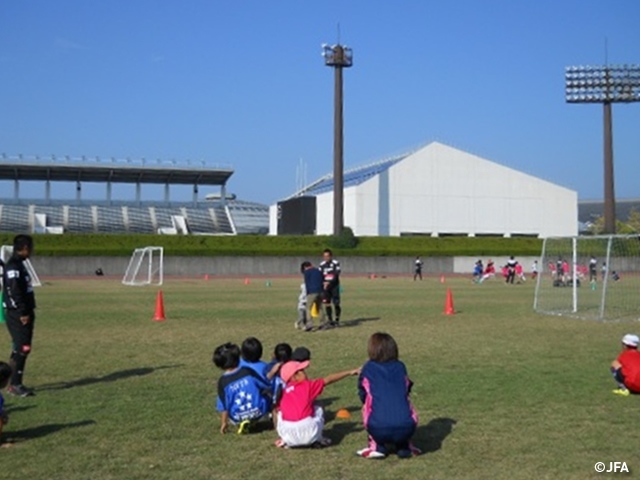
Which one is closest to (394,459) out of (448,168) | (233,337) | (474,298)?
(233,337)

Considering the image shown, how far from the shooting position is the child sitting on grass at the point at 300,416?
7.21 m

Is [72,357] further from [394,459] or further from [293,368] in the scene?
[394,459]

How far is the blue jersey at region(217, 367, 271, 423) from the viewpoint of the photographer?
26.0 feet

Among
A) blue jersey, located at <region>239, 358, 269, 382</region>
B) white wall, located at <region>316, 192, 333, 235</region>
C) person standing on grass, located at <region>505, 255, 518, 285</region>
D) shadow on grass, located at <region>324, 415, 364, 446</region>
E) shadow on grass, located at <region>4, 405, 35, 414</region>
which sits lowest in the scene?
shadow on grass, located at <region>324, 415, 364, 446</region>

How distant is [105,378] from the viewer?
37.3 feet

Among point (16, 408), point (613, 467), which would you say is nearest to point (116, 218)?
point (16, 408)

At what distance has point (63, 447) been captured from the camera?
286 inches

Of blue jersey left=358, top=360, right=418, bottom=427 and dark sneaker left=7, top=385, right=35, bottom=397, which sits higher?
blue jersey left=358, top=360, right=418, bottom=427

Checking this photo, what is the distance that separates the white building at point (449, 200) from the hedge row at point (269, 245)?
3.76 meters

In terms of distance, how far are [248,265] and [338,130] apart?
14.0 m

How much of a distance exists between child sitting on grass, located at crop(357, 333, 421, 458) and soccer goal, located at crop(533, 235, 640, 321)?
1526 centimetres

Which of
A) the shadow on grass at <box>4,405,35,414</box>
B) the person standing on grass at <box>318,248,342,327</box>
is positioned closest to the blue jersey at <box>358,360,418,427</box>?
the shadow on grass at <box>4,405,35,414</box>

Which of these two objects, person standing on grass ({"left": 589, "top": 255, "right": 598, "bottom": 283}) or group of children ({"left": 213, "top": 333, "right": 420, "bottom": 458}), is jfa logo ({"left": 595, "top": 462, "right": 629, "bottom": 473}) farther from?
person standing on grass ({"left": 589, "top": 255, "right": 598, "bottom": 283})

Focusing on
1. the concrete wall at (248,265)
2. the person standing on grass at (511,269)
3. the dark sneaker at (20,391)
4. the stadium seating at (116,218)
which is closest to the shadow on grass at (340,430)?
the dark sneaker at (20,391)
